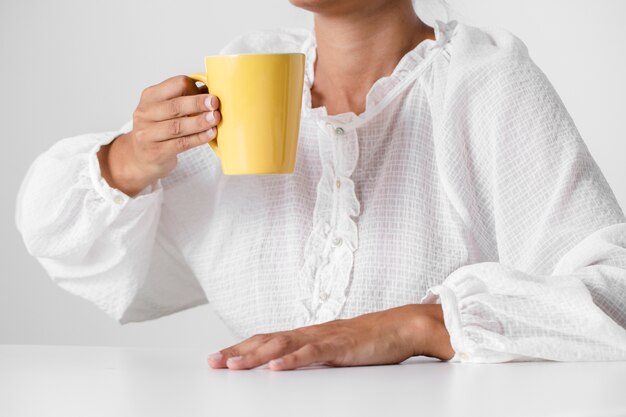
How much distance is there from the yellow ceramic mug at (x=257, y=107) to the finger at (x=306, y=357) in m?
0.21

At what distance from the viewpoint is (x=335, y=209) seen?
1.25 metres

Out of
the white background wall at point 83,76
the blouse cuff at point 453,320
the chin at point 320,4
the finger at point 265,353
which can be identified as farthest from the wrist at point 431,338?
the white background wall at point 83,76

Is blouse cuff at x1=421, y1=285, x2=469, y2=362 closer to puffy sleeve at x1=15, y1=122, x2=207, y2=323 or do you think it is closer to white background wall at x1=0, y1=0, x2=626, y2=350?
puffy sleeve at x1=15, y1=122, x2=207, y2=323

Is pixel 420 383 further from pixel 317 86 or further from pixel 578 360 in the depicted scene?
pixel 317 86

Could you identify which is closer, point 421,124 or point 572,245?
point 572,245

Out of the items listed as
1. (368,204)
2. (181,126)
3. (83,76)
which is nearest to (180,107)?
(181,126)

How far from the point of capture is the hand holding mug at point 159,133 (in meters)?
0.99

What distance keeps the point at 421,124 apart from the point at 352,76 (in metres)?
0.12

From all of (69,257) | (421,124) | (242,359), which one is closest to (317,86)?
(421,124)

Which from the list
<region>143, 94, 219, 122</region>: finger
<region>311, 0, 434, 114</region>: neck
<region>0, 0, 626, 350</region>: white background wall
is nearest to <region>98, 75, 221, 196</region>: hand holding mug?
<region>143, 94, 219, 122</region>: finger

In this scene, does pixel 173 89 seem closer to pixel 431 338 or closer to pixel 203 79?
pixel 203 79

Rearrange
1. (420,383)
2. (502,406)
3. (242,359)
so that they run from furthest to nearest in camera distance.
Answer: (242,359)
(420,383)
(502,406)

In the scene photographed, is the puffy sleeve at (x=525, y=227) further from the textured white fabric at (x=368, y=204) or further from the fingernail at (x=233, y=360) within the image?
the fingernail at (x=233, y=360)

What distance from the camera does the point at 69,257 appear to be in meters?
1.29
